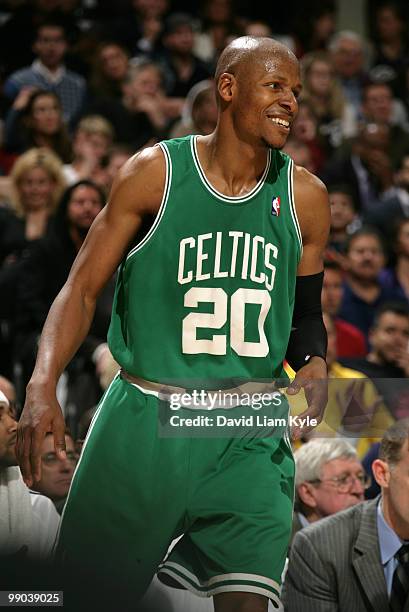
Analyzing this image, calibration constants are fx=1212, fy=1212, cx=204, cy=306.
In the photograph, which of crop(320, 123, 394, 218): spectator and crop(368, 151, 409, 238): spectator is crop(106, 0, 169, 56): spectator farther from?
crop(368, 151, 409, 238): spectator

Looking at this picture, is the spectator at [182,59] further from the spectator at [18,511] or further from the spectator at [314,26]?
the spectator at [18,511]

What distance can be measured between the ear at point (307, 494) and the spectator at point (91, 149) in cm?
372

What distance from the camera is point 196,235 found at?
2791 millimetres

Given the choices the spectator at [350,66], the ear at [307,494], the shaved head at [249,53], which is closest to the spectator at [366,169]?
the spectator at [350,66]

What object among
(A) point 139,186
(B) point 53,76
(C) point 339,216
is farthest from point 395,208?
(A) point 139,186

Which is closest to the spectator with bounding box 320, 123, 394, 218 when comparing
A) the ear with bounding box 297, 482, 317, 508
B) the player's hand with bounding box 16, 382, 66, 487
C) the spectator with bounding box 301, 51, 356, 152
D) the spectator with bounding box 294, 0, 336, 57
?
the spectator with bounding box 301, 51, 356, 152

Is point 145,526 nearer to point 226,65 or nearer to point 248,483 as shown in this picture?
point 248,483

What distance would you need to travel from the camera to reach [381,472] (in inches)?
125

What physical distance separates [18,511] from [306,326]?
821 mm

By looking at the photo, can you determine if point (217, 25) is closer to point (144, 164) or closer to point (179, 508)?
point (144, 164)

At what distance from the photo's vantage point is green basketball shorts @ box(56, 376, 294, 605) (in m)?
2.69

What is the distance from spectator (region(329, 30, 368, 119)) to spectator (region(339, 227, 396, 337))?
285 centimetres

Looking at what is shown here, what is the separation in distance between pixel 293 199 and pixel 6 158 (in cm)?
498

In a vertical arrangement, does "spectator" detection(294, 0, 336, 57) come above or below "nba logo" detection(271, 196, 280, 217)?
above
